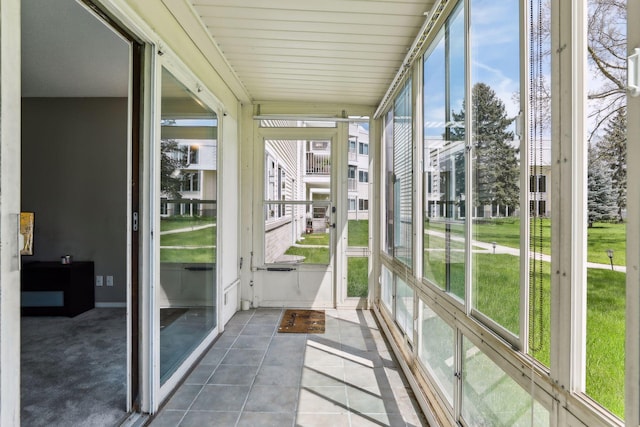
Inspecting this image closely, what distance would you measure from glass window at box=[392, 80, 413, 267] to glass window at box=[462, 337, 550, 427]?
1.08m

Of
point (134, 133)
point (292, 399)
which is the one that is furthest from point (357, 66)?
point (292, 399)

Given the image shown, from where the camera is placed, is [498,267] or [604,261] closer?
[604,261]

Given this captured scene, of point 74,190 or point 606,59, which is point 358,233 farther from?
point 74,190

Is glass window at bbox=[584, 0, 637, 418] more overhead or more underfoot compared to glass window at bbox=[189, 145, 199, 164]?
more underfoot

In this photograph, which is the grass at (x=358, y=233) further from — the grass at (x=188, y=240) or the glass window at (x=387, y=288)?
the grass at (x=188, y=240)

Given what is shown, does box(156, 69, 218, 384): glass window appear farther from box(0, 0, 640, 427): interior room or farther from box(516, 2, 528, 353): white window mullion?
box(516, 2, 528, 353): white window mullion

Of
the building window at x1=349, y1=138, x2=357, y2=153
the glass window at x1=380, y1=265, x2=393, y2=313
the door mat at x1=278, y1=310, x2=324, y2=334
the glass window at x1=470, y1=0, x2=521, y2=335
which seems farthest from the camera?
the building window at x1=349, y1=138, x2=357, y2=153

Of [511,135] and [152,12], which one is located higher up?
[152,12]

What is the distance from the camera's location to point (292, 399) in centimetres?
218

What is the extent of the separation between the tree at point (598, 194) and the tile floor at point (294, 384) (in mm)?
1649

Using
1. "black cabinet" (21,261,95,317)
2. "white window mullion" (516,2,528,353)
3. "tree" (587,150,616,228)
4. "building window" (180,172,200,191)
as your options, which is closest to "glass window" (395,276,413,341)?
"white window mullion" (516,2,528,353)

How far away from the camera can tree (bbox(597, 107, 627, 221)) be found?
2.64ft

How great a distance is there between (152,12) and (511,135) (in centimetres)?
204

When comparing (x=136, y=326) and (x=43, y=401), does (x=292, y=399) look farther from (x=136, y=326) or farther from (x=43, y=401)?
(x=43, y=401)
